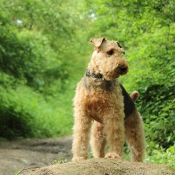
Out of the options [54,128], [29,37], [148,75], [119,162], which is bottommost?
[119,162]

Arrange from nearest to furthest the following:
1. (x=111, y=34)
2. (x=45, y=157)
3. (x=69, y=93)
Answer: (x=45, y=157) → (x=111, y=34) → (x=69, y=93)

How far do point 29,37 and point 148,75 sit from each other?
470 cm

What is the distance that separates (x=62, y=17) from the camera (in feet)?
34.7

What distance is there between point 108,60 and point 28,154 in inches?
225

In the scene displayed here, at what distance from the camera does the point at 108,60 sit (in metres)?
3.72

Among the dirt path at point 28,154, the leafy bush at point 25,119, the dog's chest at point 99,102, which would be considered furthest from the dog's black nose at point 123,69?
the leafy bush at point 25,119

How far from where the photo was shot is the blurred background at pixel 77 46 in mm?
6125

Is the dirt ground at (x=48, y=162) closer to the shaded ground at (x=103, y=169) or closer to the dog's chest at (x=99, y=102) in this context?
the shaded ground at (x=103, y=169)

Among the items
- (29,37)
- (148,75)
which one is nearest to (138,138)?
(148,75)

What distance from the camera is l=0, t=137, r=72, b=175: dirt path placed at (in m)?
6.97

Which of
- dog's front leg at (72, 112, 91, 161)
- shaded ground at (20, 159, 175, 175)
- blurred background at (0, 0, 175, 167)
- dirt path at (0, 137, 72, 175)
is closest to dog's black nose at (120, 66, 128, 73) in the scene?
dog's front leg at (72, 112, 91, 161)

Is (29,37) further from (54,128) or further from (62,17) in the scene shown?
(54,128)

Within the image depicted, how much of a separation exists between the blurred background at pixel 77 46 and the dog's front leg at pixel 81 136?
4.31 ft

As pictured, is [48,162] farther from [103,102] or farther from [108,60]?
Result: [108,60]
